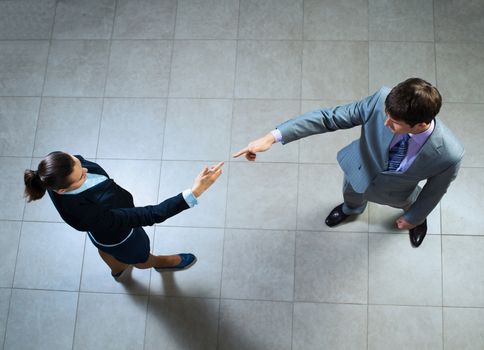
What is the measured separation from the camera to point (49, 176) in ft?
6.07

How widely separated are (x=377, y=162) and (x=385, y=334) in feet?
4.50

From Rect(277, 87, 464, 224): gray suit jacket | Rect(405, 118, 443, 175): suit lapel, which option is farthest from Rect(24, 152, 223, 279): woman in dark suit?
Rect(405, 118, 443, 175): suit lapel

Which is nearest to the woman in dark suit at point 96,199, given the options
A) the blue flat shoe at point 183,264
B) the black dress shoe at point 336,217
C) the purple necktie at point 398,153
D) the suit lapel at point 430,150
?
the blue flat shoe at point 183,264

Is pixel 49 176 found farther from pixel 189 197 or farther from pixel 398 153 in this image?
pixel 398 153

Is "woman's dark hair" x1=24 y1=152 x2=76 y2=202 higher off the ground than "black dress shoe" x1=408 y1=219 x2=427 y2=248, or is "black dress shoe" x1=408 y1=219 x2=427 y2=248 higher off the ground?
"woman's dark hair" x1=24 y1=152 x2=76 y2=202

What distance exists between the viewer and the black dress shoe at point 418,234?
2.90 m

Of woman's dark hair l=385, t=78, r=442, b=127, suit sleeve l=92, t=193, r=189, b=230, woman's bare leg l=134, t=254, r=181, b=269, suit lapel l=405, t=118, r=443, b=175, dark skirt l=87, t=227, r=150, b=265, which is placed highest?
→ woman's dark hair l=385, t=78, r=442, b=127

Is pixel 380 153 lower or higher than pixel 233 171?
higher

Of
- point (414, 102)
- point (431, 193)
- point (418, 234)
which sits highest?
point (414, 102)

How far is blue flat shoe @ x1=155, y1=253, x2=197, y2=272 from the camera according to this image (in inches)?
118

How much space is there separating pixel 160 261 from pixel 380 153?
158cm

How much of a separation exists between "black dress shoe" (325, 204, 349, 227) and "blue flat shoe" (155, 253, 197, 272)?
0.95m

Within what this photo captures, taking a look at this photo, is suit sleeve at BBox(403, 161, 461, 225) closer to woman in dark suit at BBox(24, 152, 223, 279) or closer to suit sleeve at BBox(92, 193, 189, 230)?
woman in dark suit at BBox(24, 152, 223, 279)

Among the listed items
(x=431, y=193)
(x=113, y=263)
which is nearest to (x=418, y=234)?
(x=431, y=193)
